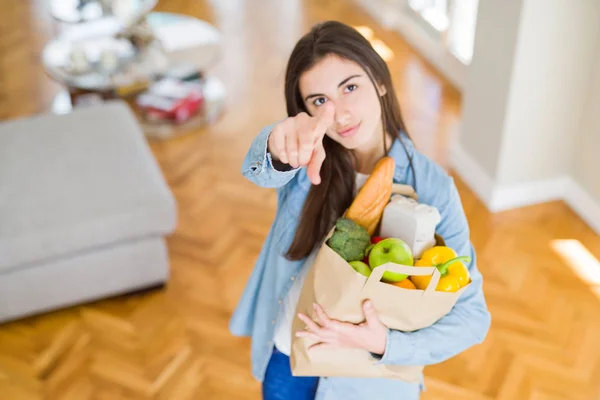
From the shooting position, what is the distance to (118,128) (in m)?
3.03

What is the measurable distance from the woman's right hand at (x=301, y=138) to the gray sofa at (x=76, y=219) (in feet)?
4.98

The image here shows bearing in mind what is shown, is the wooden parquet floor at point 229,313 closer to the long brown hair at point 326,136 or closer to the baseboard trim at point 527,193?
the baseboard trim at point 527,193

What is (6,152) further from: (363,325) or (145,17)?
(363,325)

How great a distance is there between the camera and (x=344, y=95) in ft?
4.53

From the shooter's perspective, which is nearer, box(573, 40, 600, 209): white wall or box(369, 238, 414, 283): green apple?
box(369, 238, 414, 283): green apple

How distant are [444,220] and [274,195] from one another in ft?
6.70

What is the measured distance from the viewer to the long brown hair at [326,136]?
1375 millimetres

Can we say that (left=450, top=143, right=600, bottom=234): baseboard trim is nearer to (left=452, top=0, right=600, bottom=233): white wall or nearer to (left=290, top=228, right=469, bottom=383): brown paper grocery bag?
(left=452, top=0, right=600, bottom=233): white wall

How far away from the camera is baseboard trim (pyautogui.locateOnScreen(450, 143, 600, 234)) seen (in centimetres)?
329

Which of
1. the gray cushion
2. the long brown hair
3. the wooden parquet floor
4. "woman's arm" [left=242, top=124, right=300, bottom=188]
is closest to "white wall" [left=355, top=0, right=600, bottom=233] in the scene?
the wooden parquet floor

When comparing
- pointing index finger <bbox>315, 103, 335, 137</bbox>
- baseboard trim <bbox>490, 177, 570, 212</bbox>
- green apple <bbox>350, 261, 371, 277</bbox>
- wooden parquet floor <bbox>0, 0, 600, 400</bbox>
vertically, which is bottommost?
wooden parquet floor <bbox>0, 0, 600, 400</bbox>

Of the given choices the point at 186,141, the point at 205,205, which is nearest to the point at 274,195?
the point at 205,205

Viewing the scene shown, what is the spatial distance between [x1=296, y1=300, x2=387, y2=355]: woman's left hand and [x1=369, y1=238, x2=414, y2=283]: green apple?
0.27ft

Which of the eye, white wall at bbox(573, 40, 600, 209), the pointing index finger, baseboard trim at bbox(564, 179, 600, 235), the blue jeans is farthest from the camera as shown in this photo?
baseboard trim at bbox(564, 179, 600, 235)
